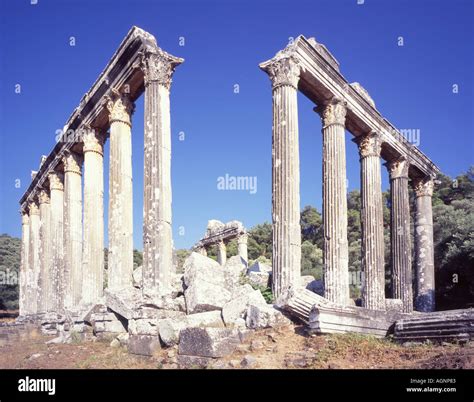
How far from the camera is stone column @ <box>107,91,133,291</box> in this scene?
700 inches

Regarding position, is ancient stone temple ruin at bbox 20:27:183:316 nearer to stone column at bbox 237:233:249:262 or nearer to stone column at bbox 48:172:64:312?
stone column at bbox 48:172:64:312

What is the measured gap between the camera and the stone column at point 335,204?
18.0 metres

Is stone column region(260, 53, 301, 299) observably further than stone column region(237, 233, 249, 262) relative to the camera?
No

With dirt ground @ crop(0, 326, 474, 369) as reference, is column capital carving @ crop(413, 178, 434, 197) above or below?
above

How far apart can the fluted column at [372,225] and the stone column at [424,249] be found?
5.78m

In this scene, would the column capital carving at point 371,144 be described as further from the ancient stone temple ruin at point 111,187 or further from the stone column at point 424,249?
the ancient stone temple ruin at point 111,187

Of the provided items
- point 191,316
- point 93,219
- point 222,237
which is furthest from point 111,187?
point 222,237

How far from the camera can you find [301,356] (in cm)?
1077

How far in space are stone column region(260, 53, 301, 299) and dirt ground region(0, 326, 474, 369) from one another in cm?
306

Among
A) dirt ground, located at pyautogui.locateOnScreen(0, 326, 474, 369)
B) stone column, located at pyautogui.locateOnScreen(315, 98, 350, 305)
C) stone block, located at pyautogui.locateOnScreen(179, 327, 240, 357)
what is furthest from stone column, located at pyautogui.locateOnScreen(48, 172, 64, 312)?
stone block, located at pyautogui.locateOnScreen(179, 327, 240, 357)

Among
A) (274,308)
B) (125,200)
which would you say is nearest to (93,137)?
(125,200)
